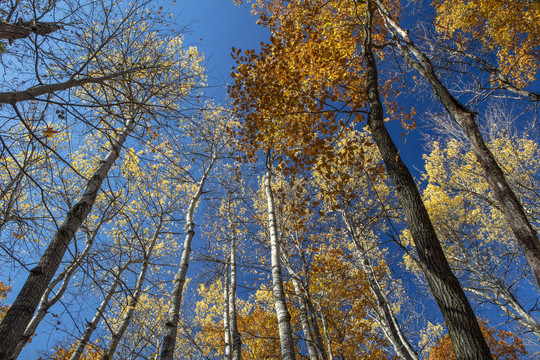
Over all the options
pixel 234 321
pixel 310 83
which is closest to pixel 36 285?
pixel 234 321

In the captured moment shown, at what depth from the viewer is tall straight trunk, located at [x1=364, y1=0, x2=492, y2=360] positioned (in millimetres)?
1819

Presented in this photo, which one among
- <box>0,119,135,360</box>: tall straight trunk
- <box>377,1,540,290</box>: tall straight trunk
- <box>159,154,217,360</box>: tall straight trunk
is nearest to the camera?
<box>0,119,135,360</box>: tall straight trunk

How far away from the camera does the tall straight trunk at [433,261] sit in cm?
182

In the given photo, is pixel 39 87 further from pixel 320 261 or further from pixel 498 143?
pixel 498 143

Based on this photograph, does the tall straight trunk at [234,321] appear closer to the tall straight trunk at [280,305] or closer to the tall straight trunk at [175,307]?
the tall straight trunk at [280,305]

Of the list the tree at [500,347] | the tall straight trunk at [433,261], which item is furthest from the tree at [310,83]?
the tree at [500,347]

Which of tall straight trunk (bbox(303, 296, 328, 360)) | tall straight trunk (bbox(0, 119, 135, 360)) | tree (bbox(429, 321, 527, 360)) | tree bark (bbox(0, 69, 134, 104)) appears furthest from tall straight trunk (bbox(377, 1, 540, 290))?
tree (bbox(429, 321, 527, 360))

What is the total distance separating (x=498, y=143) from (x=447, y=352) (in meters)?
12.0

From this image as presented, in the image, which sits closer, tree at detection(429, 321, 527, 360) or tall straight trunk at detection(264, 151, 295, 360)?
tall straight trunk at detection(264, 151, 295, 360)

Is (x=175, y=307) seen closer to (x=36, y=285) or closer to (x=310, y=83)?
(x=36, y=285)

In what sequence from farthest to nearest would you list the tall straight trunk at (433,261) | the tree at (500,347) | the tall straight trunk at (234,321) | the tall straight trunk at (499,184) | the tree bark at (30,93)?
the tree at (500,347) < the tall straight trunk at (234,321) < the tall straight trunk at (499,184) < the tall straight trunk at (433,261) < the tree bark at (30,93)

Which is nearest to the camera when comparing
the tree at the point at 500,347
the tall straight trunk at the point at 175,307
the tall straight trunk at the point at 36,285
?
the tall straight trunk at the point at 36,285

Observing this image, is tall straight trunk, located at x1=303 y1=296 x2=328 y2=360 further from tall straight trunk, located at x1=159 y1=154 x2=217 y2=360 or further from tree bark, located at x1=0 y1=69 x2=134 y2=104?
tree bark, located at x1=0 y1=69 x2=134 y2=104

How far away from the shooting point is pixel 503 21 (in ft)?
19.3
